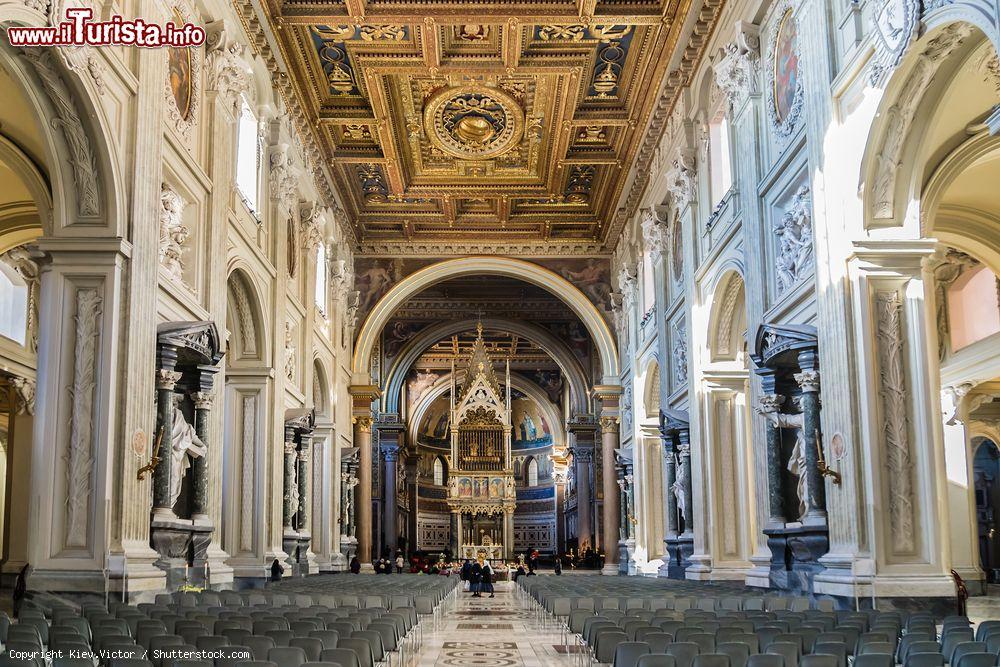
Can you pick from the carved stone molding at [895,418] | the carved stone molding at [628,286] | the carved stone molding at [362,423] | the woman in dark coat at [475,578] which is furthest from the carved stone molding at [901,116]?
the carved stone molding at [362,423]

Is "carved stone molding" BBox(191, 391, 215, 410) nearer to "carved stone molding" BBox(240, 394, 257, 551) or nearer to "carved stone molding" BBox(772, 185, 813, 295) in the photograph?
"carved stone molding" BBox(240, 394, 257, 551)

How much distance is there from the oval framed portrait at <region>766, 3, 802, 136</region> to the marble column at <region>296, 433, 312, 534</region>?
12806mm

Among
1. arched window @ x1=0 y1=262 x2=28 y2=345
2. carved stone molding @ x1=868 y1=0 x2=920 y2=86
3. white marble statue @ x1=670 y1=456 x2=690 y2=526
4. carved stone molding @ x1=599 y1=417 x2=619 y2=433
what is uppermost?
carved stone molding @ x1=868 y1=0 x2=920 y2=86

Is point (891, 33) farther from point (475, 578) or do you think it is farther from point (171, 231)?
point (475, 578)

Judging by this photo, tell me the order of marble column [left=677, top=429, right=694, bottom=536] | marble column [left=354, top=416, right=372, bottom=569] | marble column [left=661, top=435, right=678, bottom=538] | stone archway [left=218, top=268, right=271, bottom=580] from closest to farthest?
stone archway [left=218, top=268, right=271, bottom=580], marble column [left=677, top=429, right=694, bottom=536], marble column [left=661, top=435, right=678, bottom=538], marble column [left=354, top=416, right=372, bottom=569]

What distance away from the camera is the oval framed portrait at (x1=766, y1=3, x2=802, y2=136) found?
15367mm

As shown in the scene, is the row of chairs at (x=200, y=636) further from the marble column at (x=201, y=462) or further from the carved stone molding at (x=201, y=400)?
the carved stone molding at (x=201, y=400)

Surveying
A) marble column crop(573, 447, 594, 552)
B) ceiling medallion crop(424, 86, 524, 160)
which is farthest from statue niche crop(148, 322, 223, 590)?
marble column crop(573, 447, 594, 552)

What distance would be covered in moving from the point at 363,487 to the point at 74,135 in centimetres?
2376

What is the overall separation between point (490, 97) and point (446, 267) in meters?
10.3

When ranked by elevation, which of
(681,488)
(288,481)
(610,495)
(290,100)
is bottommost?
(610,495)

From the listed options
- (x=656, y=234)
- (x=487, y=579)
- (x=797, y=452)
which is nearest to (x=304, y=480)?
(x=487, y=579)

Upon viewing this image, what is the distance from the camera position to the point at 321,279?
28.8 m

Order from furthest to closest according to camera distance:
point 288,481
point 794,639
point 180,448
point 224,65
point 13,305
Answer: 1. point 288,481
2. point 13,305
3. point 224,65
4. point 180,448
5. point 794,639
